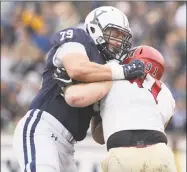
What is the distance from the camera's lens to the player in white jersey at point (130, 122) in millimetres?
4816

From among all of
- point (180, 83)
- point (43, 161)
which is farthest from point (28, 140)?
point (180, 83)

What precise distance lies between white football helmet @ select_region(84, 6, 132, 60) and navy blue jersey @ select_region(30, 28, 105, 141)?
0.18 ft

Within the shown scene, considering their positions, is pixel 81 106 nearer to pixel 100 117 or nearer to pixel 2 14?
pixel 100 117

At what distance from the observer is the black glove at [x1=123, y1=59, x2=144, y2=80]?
5086mm

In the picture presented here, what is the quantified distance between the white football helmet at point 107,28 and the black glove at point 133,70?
209 millimetres

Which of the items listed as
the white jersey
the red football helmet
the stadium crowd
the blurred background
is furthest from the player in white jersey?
the stadium crowd

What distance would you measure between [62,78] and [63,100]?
0.77ft

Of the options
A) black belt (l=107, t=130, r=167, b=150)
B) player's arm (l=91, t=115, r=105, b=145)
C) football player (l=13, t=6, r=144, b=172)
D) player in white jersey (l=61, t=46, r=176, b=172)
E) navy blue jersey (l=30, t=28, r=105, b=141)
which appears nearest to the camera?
player in white jersey (l=61, t=46, r=176, b=172)

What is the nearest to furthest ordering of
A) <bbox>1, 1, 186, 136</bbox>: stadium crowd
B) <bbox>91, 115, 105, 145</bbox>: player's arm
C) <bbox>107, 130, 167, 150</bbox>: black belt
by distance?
<bbox>107, 130, 167, 150</bbox>: black belt → <bbox>91, 115, 105, 145</bbox>: player's arm → <bbox>1, 1, 186, 136</bbox>: stadium crowd

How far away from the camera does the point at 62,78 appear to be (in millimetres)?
5168

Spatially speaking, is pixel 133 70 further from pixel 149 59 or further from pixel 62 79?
pixel 62 79

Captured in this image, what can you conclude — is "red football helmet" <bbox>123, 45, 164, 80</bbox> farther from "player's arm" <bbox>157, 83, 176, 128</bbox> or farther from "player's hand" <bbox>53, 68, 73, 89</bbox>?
"player's hand" <bbox>53, 68, 73, 89</bbox>

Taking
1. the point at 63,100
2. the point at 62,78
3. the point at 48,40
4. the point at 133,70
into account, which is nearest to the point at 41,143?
the point at 63,100

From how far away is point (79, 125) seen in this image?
539 cm
